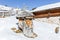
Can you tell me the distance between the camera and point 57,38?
15.7 ft

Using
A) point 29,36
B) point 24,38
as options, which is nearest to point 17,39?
point 24,38

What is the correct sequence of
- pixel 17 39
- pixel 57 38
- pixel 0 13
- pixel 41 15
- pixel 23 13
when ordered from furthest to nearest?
pixel 0 13 → pixel 57 38 → pixel 17 39 → pixel 23 13 → pixel 41 15

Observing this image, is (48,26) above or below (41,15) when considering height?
below

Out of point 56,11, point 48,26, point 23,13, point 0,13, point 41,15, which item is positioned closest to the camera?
point 56,11

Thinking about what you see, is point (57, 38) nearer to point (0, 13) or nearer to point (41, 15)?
point (41, 15)

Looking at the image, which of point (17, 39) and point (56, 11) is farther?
point (17, 39)

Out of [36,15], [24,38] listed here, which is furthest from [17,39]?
[36,15]

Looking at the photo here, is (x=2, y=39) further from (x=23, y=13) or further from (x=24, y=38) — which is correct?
(x=23, y=13)

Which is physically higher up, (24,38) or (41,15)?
(41,15)

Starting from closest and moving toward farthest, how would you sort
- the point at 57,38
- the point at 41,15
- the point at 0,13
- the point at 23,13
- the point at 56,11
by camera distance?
the point at 56,11 → the point at 41,15 → the point at 23,13 → the point at 57,38 → the point at 0,13

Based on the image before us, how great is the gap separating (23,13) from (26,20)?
0.89 feet

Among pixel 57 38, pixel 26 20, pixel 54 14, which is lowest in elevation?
pixel 57 38

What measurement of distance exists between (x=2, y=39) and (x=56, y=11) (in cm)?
305

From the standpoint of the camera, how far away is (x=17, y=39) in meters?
4.39
